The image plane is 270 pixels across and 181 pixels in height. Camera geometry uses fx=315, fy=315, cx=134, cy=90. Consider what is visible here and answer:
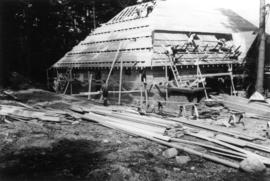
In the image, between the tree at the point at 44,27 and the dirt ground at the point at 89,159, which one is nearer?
the dirt ground at the point at 89,159

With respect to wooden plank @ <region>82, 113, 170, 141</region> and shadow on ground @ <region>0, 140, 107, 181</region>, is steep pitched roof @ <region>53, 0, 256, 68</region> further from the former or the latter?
shadow on ground @ <region>0, 140, 107, 181</region>

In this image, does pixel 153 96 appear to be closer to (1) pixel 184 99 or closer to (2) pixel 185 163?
(1) pixel 184 99

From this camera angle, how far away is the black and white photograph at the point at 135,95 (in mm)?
9508

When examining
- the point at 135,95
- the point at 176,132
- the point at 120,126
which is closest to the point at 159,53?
the point at 135,95

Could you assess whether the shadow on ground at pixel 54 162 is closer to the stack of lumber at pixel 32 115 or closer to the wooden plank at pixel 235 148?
the stack of lumber at pixel 32 115

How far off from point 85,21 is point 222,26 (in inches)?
757

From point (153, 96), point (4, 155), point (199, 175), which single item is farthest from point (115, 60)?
point (199, 175)

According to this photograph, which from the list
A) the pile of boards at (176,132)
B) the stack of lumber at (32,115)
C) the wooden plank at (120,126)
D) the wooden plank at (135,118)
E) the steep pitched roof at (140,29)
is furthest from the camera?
the steep pitched roof at (140,29)

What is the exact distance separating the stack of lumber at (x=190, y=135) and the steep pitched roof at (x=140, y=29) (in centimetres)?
613

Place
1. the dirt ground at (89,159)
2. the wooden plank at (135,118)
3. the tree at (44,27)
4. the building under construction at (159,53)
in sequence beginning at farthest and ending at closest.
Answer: the tree at (44,27) → the building under construction at (159,53) → the wooden plank at (135,118) → the dirt ground at (89,159)

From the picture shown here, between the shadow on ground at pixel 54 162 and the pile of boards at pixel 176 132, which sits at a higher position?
the pile of boards at pixel 176 132

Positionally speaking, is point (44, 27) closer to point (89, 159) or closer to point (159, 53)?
point (159, 53)

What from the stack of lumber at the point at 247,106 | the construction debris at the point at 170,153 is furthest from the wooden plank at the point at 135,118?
the stack of lumber at the point at 247,106

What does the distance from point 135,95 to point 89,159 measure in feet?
36.2
